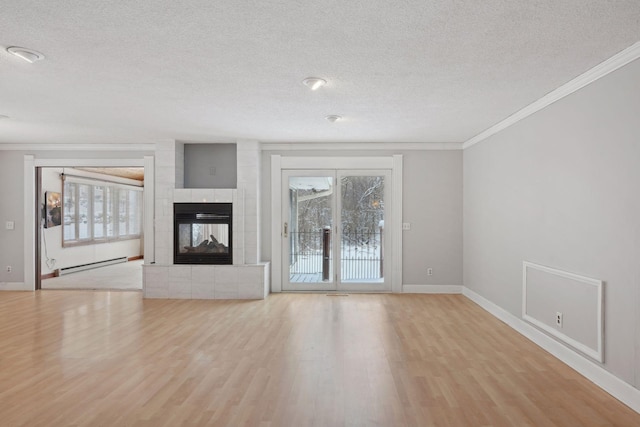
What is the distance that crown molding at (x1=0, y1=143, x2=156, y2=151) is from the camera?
6.46m

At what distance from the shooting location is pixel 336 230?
648 cm

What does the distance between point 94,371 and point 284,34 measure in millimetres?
3083

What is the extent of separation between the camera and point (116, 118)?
4770 mm

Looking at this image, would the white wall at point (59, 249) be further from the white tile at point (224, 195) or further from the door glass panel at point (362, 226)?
the door glass panel at point (362, 226)

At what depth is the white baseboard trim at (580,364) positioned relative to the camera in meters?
2.72

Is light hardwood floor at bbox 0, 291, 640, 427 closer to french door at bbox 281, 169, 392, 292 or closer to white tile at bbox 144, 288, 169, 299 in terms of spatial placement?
white tile at bbox 144, 288, 169, 299

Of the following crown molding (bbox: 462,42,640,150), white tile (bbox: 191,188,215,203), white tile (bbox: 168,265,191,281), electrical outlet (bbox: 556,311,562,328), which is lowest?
electrical outlet (bbox: 556,311,562,328)

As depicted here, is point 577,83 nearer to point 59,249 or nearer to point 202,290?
point 202,290

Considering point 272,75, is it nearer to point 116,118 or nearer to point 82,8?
point 82,8

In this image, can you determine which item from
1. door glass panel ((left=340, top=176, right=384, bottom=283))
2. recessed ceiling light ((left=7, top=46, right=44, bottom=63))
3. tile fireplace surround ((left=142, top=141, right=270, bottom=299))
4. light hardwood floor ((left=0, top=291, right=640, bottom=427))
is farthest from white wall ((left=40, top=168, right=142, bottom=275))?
door glass panel ((left=340, top=176, right=384, bottom=283))

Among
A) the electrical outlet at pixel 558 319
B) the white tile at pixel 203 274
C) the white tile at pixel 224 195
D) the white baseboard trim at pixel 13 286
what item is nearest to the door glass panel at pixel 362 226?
the white tile at pixel 224 195

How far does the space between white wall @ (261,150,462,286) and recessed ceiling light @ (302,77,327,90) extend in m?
3.26

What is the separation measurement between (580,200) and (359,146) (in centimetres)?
363

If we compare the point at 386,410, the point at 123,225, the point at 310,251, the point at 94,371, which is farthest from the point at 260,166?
the point at 123,225
